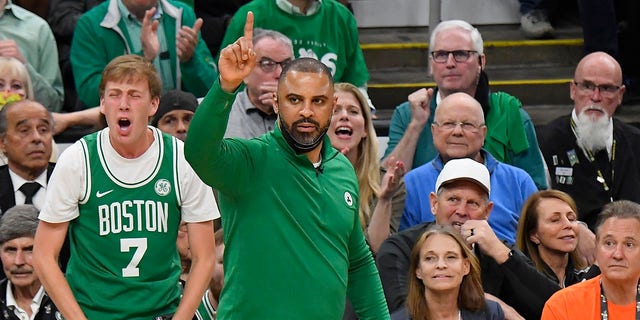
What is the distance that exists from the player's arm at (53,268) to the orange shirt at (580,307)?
243cm

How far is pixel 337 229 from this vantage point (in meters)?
5.36

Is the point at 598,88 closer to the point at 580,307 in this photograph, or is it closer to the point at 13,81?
the point at 580,307

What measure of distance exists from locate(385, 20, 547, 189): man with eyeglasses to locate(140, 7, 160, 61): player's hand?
5.16 feet

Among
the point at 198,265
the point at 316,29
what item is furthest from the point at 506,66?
the point at 198,265

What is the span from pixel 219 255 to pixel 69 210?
1.75m

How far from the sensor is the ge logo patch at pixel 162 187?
5.78 meters

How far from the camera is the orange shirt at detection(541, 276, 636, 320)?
6828 millimetres

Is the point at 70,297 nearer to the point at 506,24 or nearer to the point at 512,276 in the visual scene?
the point at 512,276

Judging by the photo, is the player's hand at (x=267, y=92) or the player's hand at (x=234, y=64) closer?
the player's hand at (x=234, y=64)

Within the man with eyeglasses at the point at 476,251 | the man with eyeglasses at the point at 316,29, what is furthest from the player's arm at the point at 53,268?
the man with eyeglasses at the point at 316,29

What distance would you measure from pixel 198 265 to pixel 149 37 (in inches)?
123

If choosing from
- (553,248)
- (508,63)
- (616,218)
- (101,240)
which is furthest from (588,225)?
(101,240)

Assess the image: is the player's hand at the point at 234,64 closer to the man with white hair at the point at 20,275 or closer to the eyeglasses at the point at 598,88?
the man with white hair at the point at 20,275

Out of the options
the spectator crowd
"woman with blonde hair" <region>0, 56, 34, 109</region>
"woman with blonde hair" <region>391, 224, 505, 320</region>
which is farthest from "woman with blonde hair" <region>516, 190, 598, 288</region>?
"woman with blonde hair" <region>0, 56, 34, 109</region>
